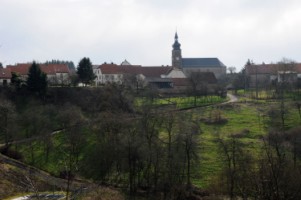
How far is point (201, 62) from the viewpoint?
490 feet

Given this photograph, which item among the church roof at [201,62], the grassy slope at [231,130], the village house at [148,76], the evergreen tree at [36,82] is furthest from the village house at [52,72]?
the church roof at [201,62]

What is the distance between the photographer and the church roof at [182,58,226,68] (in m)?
148

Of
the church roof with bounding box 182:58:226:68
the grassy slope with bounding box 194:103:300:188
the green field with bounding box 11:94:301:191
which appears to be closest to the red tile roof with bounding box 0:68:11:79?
the green field with bounding box 11:94:301:191

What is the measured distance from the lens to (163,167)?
44125mm

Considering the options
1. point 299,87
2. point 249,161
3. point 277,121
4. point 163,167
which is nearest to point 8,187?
point 163,167

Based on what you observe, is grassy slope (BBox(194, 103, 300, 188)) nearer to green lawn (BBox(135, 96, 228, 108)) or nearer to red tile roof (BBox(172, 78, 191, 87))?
green lawn (BBox(135, 96, 228, 108))

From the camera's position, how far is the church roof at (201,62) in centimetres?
14788

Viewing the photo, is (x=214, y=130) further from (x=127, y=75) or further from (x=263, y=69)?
(x=263, y=69)

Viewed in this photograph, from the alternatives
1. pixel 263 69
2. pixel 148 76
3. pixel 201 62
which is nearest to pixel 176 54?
pixel 201 62

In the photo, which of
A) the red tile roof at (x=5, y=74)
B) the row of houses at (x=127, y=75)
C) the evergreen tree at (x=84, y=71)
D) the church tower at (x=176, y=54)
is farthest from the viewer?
the church tower at (x=176, y=54)

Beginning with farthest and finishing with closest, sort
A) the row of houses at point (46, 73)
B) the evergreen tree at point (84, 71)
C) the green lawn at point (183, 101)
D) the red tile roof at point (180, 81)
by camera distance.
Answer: the red tile roof at point (180, 81) < the evergreen tree at point (84, 71) < the row of houses at point (46, 73) < the green lawn at point (183, 101)

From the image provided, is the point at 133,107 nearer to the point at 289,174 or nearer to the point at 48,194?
the point at 48,194

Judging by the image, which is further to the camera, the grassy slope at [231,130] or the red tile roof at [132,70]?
the red tile roof at [132,70]

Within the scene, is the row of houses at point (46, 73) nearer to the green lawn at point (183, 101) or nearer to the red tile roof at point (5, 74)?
the red tile roof at point (5, 74)
